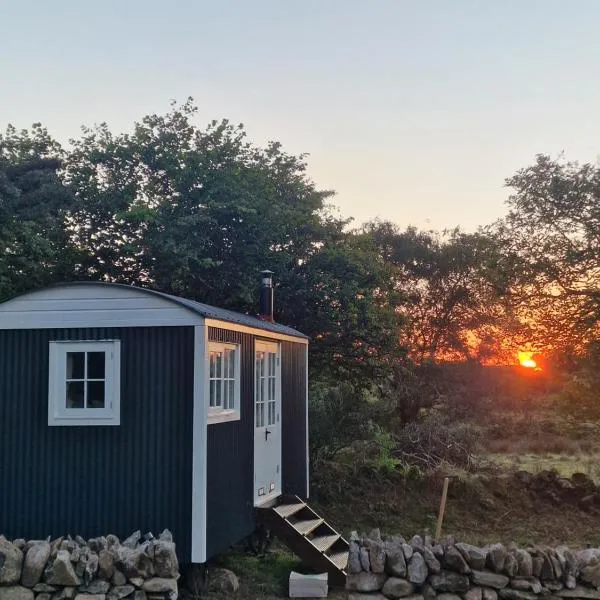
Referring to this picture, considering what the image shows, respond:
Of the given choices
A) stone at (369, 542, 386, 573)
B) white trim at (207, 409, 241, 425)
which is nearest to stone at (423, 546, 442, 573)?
stone at (369, 542, 386, 573)

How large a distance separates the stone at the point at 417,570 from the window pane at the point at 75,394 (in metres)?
3.78

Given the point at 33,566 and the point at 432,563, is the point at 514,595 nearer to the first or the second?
the point at 432,563

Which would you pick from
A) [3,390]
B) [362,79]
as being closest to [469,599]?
[3,390]

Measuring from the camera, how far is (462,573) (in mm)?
7105

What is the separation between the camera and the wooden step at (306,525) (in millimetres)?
9070

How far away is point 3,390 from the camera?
7.96 metres

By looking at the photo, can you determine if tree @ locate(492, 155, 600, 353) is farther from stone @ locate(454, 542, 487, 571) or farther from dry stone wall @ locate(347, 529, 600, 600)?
stone @ locate(454, 542, 487, 571)

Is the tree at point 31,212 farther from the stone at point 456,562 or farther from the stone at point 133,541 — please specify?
the stone at point 456,562

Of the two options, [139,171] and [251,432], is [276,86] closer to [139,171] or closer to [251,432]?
[139,171]

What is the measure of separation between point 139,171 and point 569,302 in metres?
9.88

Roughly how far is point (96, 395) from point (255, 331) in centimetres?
228

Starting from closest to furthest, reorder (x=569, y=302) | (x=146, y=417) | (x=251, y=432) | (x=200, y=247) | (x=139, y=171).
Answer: (x=146, y=417) < (x=251, y=432) < (x=569, y=302) < (x=200, y=247) < (x=139, y=171)

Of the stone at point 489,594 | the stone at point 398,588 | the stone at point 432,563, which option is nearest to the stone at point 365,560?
the stone at point 398,588

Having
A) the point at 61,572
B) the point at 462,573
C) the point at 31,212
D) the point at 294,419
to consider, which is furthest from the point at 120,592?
the point at 31,212
